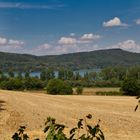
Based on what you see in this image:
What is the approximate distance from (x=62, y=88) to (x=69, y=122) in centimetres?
6706

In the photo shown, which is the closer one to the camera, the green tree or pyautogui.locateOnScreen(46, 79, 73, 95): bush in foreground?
the green tree

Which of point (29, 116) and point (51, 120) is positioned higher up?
point (51, 120)

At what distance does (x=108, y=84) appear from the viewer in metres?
163

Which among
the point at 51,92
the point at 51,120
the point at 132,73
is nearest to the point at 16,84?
the point at 51,92

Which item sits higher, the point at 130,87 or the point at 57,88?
the point at 130,87

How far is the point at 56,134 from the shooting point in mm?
4492

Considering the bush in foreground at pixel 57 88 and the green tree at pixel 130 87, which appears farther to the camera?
the bush in foreground at pixel 57 88

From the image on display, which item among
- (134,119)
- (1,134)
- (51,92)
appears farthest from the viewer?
(51,92)

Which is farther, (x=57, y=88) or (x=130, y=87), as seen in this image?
(x=57, y=88)

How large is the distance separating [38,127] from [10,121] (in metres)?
3.81

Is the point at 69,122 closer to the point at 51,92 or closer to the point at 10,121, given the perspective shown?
the point at 10,121

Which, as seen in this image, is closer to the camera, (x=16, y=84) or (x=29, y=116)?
(x=29, y=116)

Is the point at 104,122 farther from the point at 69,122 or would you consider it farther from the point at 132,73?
the point at 132,73

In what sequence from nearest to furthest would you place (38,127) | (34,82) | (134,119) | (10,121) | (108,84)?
(38,127) < (10,121) < (134,119) < (34,82) < (108,84)
